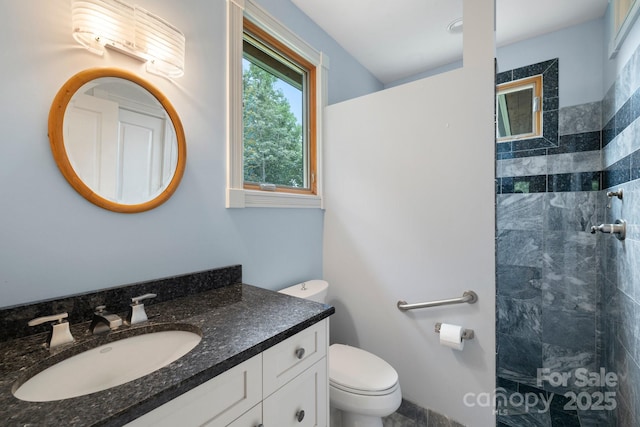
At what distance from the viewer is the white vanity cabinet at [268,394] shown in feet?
2.14

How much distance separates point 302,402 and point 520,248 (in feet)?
6.75

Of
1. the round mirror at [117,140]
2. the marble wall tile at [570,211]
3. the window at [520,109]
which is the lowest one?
the marble wall tile at [570,211]

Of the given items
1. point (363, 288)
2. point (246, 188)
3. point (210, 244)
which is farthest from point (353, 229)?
point (210, 244)

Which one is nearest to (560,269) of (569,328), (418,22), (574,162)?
(569,328)

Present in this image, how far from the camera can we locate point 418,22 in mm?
1981

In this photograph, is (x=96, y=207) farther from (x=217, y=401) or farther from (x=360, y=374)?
(x=360, y=374)

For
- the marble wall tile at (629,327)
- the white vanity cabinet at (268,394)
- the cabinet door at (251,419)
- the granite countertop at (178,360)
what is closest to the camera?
the granite countertop at (178,360)

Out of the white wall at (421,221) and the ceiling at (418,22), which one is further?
the ceiling at (418,22)

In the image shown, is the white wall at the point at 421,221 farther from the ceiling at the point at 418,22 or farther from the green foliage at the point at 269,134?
the ceiling at the point at 418,22

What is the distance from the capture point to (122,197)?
3.48 ft

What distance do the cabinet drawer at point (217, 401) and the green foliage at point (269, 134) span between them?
108 cm

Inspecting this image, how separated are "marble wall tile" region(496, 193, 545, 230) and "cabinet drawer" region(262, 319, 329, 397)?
1762mm

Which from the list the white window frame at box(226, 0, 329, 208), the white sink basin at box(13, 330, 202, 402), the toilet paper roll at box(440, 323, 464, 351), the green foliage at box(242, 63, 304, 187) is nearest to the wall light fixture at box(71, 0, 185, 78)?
the white window frame at box(226, 0, 329, 208)

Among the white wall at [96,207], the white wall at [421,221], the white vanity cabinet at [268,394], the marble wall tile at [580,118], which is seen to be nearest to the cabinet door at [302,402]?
the white vanity cabinet at [268,394]
